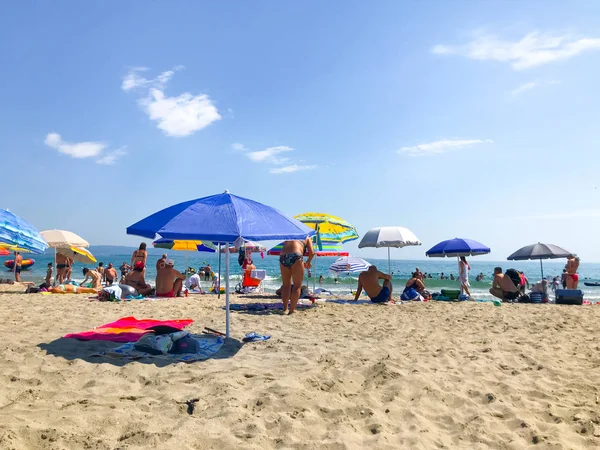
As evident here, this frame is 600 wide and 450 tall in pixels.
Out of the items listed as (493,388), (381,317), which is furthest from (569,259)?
(493,388)

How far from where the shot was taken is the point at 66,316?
258 inches

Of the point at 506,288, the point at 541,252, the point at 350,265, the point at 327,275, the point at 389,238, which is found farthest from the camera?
the point at 327,275

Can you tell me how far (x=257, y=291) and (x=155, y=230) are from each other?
908 cm

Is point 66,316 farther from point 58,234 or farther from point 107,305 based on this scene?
point 58,234

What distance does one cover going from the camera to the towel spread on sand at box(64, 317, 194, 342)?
496 centimetres

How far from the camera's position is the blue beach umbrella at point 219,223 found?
4.41 metres

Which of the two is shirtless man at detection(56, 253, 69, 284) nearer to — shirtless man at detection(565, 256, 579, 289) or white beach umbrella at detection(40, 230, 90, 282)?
white beach umbrella at detection(40, 230, 90, 282)

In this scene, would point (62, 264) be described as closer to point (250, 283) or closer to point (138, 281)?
point (138, 281)

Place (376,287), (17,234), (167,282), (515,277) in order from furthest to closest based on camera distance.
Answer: (515,277) → (167,282) → (376,287) → (17,234)

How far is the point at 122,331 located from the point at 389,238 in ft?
25.4

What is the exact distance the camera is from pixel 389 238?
11.4 m

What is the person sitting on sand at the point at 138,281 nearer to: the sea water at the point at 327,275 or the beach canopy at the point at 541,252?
the sea water at the point at 327,275

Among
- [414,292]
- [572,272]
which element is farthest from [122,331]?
[572,272]

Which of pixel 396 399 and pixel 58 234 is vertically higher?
pixel 58 234
